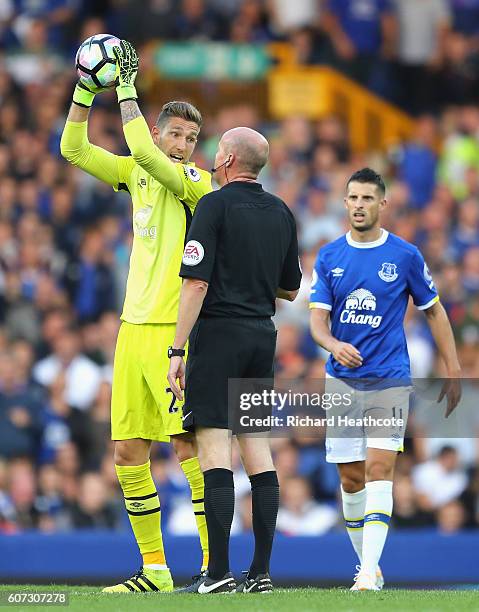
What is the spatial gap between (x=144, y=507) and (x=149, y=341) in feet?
2.85

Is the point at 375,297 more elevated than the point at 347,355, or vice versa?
the point at 375,297

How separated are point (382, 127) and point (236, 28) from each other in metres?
2.16

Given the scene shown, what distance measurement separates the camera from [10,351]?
568 inches

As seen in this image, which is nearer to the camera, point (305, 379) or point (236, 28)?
point (305, 379)

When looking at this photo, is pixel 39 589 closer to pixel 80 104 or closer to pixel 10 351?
pixel 80 104

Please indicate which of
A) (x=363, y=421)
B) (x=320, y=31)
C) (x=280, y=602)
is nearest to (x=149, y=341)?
(x=363, y=421)

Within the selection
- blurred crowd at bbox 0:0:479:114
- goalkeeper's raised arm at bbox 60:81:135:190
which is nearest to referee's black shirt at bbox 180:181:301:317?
goalkeeper's raised arm at bbox 60:81:135:190

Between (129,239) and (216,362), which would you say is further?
(129,239)

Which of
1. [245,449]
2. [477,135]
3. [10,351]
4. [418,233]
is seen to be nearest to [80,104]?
[245,449]

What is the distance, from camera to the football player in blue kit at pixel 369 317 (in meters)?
8.63

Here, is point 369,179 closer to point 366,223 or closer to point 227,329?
point 366,223

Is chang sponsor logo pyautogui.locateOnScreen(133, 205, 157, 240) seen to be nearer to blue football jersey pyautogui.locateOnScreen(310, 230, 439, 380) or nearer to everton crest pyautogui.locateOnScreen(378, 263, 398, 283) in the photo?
blue football jersey pyautogui.locateOnScreen(310, 230, 439, 380)

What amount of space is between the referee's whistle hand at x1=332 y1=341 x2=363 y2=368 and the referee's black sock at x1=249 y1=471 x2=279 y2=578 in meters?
0.89

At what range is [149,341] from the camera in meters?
8.39
